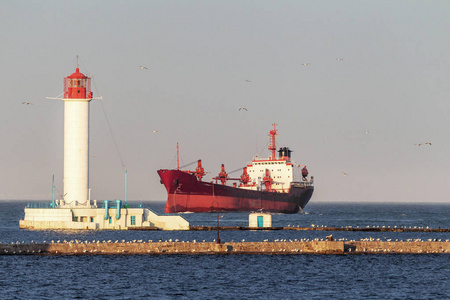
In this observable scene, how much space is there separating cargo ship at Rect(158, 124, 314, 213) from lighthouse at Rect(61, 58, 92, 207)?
121 ft

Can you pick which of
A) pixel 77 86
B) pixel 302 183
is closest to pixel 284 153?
pixel 302 183

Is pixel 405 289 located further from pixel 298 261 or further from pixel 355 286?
pixel 298 261

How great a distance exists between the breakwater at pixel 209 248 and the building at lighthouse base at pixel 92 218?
20715mm

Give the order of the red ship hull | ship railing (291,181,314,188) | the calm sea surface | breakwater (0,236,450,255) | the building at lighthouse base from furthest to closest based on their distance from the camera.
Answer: ship railing (291,181,314,188) < the red ship hull < the building at lighthouse base < breakwater (0,236,450,255) < the calm sea surface

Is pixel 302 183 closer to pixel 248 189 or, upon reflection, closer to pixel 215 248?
pixel 248 189

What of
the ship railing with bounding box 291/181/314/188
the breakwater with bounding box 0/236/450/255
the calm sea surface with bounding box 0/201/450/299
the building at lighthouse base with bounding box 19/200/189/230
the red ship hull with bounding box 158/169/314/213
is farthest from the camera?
the ship railing with bounding box 291/181/314/188

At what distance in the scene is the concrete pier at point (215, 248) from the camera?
206 feet

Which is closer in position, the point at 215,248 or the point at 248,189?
the point at 215,248

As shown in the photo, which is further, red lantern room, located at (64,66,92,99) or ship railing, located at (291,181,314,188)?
ship railing, located at (291,181,314,188)

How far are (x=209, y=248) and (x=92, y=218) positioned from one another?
83.8ft

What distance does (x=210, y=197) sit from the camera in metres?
140

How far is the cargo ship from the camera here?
13712 cm

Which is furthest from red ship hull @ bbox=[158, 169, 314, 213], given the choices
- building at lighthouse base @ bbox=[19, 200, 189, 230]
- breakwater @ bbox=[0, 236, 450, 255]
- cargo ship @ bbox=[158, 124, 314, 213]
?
breakwater @ bbox=[0, 236, 450, 255]

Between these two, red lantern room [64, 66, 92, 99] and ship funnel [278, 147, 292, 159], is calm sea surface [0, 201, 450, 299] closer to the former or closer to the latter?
red lantern room [64, 66, 92, 99]
